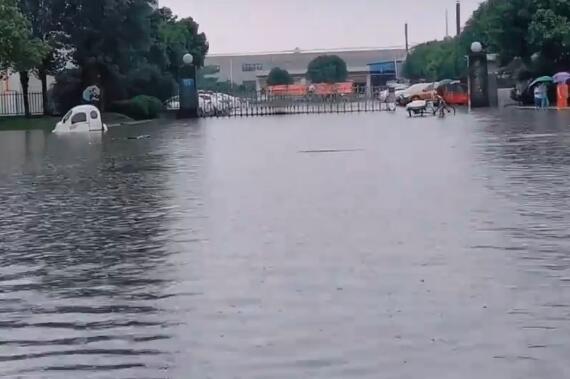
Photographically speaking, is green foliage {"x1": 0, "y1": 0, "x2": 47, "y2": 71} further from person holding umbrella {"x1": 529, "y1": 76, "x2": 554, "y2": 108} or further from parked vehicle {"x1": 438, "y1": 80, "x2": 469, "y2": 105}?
parked vehicle {"x1": 438, "y1": 80, "x2": 469, "y2": 105}

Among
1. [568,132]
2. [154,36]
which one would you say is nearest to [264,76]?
[154,36]

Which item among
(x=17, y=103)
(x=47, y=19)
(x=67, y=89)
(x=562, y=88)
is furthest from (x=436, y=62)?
(x=47, y=19)

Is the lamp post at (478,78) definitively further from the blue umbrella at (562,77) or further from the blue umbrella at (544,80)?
the blue umbrella at (562,77)

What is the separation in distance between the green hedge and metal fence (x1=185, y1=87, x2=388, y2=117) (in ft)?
11.9

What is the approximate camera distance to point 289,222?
14.3 meters

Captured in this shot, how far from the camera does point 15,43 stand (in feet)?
163

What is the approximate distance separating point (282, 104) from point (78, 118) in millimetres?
39095

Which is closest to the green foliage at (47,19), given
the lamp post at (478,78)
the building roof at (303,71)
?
the lamp post at (478,78)

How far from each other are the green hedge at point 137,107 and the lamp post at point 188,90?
185 cm

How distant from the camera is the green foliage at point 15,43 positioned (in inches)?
1939

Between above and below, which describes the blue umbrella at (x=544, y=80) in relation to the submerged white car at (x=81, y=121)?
above

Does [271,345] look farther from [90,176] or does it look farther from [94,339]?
[90,176]

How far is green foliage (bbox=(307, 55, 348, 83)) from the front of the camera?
439 ft

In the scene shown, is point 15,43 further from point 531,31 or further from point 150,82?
point 531,31
